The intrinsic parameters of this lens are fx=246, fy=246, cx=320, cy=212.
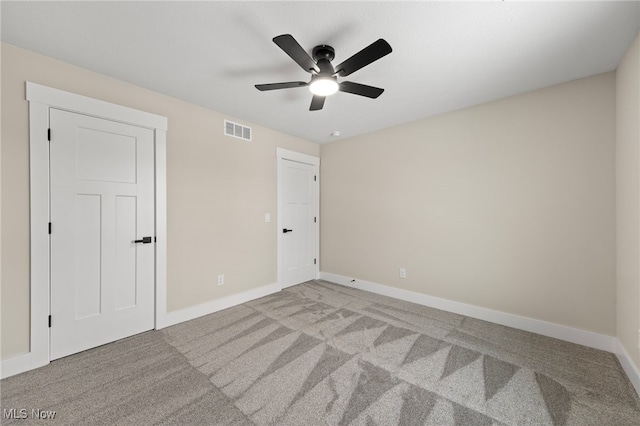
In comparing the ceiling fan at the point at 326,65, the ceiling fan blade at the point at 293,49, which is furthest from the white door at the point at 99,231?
the ceiling fan blade at the point at 293,49

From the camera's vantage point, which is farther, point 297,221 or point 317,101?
point 297,221

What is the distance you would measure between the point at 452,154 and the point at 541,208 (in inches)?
43.2

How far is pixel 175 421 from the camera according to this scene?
1.52m

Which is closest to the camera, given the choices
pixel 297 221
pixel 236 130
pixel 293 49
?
pixel 293 49

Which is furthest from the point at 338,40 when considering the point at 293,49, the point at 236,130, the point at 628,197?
the point at 628,197

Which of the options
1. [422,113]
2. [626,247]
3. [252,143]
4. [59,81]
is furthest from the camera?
[252,143]

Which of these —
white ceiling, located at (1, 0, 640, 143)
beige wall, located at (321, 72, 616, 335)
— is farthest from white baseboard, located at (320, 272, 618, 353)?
white ceiling, located at (1, 0, 640, 143)

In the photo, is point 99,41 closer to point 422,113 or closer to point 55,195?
point 55,195

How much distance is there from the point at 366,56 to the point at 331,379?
2.34m

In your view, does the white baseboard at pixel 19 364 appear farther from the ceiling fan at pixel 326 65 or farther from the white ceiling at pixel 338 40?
the ceiling fan at pixel 326 65

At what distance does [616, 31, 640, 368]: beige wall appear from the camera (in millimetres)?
1805

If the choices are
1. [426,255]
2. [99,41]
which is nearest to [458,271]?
[426,255]

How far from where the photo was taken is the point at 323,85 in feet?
6.25

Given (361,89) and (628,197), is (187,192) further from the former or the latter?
(628,197)
